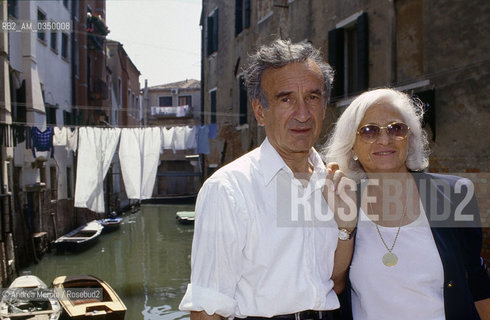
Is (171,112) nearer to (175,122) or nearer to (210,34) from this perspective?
(175,122)

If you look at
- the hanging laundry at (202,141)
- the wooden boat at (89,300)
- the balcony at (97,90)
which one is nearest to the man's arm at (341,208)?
the wooden boat at (89,300)

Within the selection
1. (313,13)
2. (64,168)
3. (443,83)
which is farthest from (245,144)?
(443,83)

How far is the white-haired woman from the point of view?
1721 millimetres

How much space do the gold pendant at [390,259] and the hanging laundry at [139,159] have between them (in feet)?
35.3

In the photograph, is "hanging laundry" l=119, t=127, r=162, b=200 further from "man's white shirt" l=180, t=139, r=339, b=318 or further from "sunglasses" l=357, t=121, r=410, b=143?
"man's white shirt" l=180, t=139, r=339, b=318

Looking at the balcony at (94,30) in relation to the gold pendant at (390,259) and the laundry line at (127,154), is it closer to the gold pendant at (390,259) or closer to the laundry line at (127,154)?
the laundry line at (127,154)

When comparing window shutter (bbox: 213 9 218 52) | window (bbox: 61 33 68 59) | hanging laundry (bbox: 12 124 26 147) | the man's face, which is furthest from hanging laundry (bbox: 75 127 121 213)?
the man's face

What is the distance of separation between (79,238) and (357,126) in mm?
12686

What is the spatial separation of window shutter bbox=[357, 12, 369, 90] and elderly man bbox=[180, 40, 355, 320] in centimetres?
533

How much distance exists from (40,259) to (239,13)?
8327 mm

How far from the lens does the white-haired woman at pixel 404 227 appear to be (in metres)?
1.72

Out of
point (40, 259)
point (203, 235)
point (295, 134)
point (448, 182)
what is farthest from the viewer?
point (40, 259)

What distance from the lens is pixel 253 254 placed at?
152 cm

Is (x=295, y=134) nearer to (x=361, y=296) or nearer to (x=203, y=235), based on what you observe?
(x=203, y=235)
